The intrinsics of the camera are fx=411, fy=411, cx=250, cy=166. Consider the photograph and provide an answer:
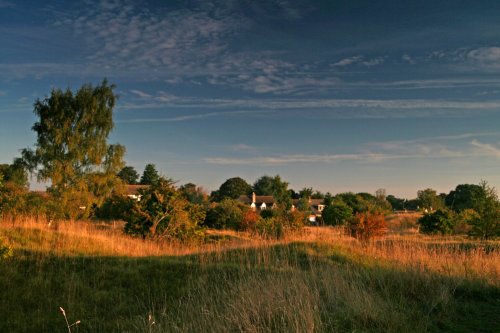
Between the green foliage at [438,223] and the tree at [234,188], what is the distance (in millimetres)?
63506

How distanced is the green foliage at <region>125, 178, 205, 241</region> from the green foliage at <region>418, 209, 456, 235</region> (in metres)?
20.2

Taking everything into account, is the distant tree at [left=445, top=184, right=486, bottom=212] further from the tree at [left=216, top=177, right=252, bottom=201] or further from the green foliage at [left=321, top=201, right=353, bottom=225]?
the tree at [left=216, top=177, right=252, bottom=201]

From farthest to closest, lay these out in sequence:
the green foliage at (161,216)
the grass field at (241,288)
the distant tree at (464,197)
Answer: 1. the distant tree at (464,197)
2. the green foliage at (161,216)
3. the grass field at (241,288)

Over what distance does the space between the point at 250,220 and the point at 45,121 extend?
63.3 feet

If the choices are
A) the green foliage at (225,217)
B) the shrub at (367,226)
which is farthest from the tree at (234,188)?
the shrub at (367,226)

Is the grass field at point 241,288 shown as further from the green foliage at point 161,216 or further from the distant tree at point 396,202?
the distant tree at point 396,202

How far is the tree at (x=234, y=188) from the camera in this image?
94812 millimetres

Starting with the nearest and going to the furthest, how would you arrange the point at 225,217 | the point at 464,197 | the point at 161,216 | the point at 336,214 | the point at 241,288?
the point at 241,288
the point at 161,216
the point at 225,217
the point at 336,214
the point at 464,197

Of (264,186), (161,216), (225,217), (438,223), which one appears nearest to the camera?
(161,216)

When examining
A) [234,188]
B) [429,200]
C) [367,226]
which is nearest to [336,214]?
[367,226]

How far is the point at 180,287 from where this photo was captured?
33.7 feet

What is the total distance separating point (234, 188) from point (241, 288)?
8839cm

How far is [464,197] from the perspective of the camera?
234ft

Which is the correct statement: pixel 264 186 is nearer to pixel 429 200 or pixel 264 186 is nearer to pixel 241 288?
pixel 429 200
